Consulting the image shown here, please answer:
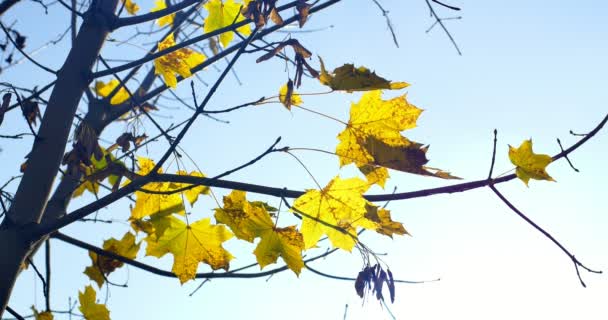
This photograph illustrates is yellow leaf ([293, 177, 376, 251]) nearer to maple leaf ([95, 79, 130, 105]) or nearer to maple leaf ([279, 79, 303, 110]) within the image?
maple leaf ([279, 79, 303, 110])

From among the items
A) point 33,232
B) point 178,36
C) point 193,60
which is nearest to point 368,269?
point 33,232

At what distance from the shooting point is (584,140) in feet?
3.52

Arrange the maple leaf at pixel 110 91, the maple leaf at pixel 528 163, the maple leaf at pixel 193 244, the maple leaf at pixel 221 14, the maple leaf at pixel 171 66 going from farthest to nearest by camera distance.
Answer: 1. the maple leaf at pixel 110 91
2. the maple leaf at pixel 221 14
3. the maple leaf at pixel 171 66
4. the maple leaf at pixel 193 244
5. the maple leaf at pixel 528 163

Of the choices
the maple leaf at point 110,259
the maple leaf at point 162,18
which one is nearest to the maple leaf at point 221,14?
the maple leaf at point 162,18

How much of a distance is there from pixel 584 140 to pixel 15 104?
4.73 feet

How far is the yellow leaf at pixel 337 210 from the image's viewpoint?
1.42 meters

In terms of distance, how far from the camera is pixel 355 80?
141 centimetres

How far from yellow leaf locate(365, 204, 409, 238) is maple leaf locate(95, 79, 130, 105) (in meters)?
1.23

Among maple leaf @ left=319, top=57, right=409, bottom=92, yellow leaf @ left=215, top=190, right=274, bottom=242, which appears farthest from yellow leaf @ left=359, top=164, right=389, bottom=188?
yellow leaf @ left=215, top=190, right=274, bottom=242

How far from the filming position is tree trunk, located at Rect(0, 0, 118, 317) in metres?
1.47

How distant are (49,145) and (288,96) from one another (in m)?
0.66

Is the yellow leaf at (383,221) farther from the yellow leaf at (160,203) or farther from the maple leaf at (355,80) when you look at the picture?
the yellow leaf at (160,203)

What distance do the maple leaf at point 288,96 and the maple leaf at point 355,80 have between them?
9cm

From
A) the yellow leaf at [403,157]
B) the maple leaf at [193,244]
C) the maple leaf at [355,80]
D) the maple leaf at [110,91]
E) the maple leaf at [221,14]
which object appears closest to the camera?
the yellow leaf at [403,157]
